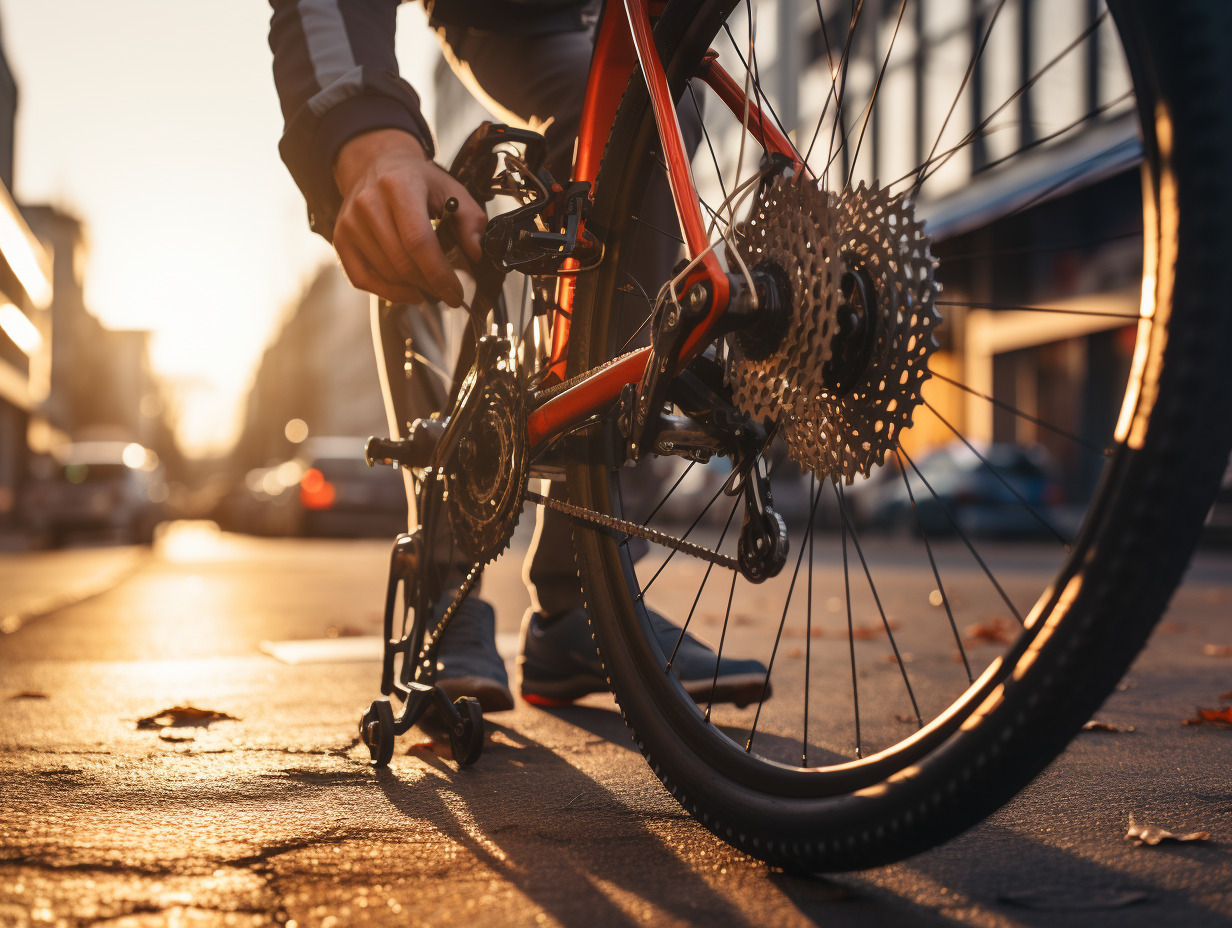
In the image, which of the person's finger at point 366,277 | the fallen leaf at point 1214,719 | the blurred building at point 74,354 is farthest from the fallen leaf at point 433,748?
the blurred building at point 74,354

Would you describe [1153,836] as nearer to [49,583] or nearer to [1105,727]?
[1105,727]

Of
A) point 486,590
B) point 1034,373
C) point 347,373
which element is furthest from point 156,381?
point 486,590

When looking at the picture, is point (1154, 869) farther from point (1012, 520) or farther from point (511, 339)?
point (1012, 520)

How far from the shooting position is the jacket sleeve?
2217 mm

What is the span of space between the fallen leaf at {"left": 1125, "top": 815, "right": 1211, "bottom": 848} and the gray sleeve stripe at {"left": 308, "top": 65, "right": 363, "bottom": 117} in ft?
5.62

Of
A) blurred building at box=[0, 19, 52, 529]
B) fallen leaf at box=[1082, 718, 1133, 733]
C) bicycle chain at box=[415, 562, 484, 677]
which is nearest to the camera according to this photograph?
bicycle chain at box=[415, 562, 484, 677]

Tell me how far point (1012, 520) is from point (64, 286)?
52636 millimetres

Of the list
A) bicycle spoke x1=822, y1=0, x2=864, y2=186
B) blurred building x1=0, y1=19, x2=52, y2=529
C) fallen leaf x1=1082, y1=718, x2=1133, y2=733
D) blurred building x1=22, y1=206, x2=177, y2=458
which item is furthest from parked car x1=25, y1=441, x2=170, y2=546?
blurred building x1=22, y1=206, x2=177, y2=458

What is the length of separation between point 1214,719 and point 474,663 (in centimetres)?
155

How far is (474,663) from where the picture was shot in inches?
104

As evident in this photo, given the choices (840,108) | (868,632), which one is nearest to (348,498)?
(868,632)

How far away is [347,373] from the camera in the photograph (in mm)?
65375

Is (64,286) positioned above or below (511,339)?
above

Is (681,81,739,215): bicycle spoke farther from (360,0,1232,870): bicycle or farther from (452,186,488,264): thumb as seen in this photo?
(452,186,488,264): thumb
